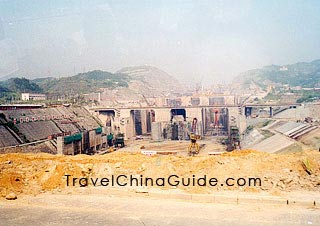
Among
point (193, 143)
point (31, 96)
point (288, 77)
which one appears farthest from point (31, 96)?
point (288, 77)

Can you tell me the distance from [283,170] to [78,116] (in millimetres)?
50180

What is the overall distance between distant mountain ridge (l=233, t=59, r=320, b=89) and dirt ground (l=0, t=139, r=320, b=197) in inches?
4466

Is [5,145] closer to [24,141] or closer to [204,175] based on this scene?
[24,141]

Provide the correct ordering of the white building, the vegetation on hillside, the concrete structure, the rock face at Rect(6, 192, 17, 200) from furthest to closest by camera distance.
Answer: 1. the white building
2. the concrete structure
3. the vegetation on hillside
4. the rock face at Rect(6, 192, 17, 200)

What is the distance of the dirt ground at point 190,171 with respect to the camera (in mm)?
8641

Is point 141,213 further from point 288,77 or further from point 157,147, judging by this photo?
point 288,77

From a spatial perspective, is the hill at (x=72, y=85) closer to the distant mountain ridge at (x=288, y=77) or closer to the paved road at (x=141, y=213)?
the distant mountain ridge at (x=288, y=77)

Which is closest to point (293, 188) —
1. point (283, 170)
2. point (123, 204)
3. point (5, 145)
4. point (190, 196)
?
point (283, 170)

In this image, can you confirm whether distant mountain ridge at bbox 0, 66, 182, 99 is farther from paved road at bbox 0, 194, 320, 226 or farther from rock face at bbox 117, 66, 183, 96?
paved road at bbox 0, 194, 320, 226

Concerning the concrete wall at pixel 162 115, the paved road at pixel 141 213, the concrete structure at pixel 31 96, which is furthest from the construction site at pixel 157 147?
the concrete structure at pixel 31 96

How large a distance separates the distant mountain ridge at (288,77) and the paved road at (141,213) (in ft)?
381

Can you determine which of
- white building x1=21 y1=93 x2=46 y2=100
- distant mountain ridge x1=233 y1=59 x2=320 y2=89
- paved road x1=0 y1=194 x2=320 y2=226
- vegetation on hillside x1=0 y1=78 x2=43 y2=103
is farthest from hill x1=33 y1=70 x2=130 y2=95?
paved road x1=0 y1=194 x2=320 y2=226

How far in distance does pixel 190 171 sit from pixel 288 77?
143905 millimetres

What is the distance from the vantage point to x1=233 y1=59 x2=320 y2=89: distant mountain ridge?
124 meters
